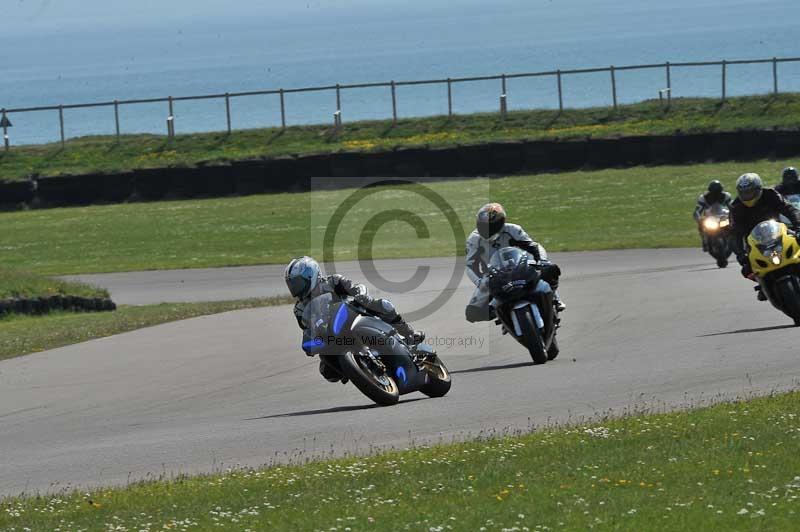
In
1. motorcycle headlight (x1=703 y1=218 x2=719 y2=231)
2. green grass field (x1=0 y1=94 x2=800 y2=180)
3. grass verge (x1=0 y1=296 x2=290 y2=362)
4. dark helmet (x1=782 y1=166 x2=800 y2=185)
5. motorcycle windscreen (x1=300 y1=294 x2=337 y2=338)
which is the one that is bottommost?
grass verge (x1=0 y1=296 x2=290 y2=362)

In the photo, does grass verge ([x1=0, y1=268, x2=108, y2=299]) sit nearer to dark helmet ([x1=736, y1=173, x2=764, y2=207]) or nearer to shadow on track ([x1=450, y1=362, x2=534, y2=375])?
shadow on track ([x1=450, y1=362, x2=534, y2=375])

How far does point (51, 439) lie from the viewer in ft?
38.7

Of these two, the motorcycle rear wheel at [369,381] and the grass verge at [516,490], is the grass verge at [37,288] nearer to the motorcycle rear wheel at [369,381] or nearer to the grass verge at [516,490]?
the motorcycle rear wheel at [369,381]

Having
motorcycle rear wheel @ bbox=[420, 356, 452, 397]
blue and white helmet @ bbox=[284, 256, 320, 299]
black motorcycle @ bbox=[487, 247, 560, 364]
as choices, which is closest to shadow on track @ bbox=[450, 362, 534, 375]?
black motorcycle @ bbox=[487, 247, 560, 364]

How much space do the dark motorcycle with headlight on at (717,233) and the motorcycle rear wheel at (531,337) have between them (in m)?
8.95

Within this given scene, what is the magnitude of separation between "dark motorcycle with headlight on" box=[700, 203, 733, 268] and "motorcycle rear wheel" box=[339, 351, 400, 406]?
1132cm

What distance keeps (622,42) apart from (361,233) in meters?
166

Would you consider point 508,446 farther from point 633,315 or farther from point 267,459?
point 633,315

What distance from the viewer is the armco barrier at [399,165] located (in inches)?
1453

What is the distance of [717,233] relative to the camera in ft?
74.3

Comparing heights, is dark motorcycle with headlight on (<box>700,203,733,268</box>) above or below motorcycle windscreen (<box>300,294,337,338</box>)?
below

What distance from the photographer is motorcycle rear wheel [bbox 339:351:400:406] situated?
11.3 m

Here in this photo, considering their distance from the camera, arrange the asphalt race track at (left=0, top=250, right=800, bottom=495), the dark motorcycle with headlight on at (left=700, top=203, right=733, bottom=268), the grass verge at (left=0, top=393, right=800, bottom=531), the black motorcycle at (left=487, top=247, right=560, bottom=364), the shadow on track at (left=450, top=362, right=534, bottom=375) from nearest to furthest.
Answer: the grass verge at (left=0, top=393, right=800, bottom=531) < the asphalt race track at (left=0, top=250, right=800, bottom=495) < the black motorcycle at (left=487, top=247, right=560, bottom=364) < the shadow on track at (left=450, top=362, right=534, bottom=375) < the dark motorcycle with headlight on at (left=700, top=203, right=733, bottom=268)

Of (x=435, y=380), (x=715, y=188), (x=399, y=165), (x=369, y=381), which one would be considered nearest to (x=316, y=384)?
(x=435, y=380)
